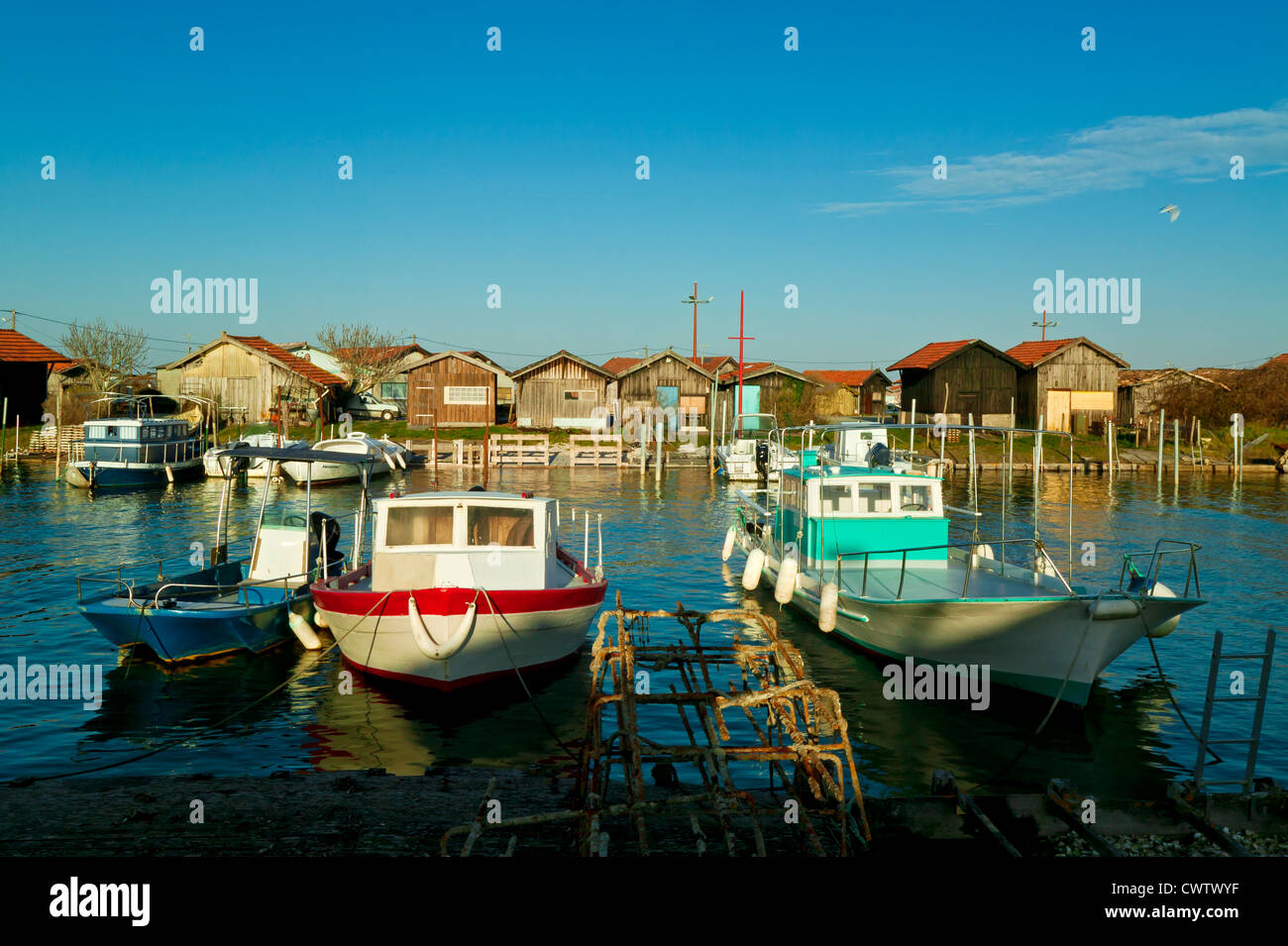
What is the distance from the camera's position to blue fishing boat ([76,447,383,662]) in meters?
15.6

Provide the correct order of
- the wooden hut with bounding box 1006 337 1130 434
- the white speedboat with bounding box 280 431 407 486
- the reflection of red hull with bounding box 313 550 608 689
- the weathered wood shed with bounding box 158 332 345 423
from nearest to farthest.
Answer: the reflection of red hull with bounding box 313 550 608 689
the white speedboat with bounding box 280 431 407 486
the wooden hut with bounding box 1006 337 1130 434
the weathered wood shed with bounding box 158 332 345 423

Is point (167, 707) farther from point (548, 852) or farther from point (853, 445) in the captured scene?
point (853, 445)

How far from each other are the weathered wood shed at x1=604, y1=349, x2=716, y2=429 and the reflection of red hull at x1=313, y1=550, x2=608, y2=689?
47.5 m

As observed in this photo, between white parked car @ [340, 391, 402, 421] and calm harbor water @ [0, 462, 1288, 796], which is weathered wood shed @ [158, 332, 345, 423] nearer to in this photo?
white parked car @ [340, 391, 402, 421]

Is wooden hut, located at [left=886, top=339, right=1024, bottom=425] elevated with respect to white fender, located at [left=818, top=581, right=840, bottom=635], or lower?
elevated

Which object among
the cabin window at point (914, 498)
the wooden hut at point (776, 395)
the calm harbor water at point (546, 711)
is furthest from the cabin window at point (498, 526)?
the wooden hut at point (776, 395)

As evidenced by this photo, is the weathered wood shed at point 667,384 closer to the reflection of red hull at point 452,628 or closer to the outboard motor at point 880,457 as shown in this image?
the outboard motor at point 880,457

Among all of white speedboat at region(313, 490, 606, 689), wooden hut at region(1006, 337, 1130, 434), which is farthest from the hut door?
white speedboat at region(313, 490, 606, 689)

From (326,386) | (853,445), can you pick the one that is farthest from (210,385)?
(853,445)

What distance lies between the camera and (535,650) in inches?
588

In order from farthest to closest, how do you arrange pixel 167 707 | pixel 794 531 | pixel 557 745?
pixel 794 531 → pixel 167 707 → pixel 557 745

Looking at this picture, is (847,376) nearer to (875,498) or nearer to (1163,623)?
(875,498)

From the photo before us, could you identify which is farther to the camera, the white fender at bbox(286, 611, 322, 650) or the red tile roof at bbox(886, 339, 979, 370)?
the red tile roof at bbox(886, 339, 979, 370)

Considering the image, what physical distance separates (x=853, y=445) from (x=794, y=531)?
863 inches
